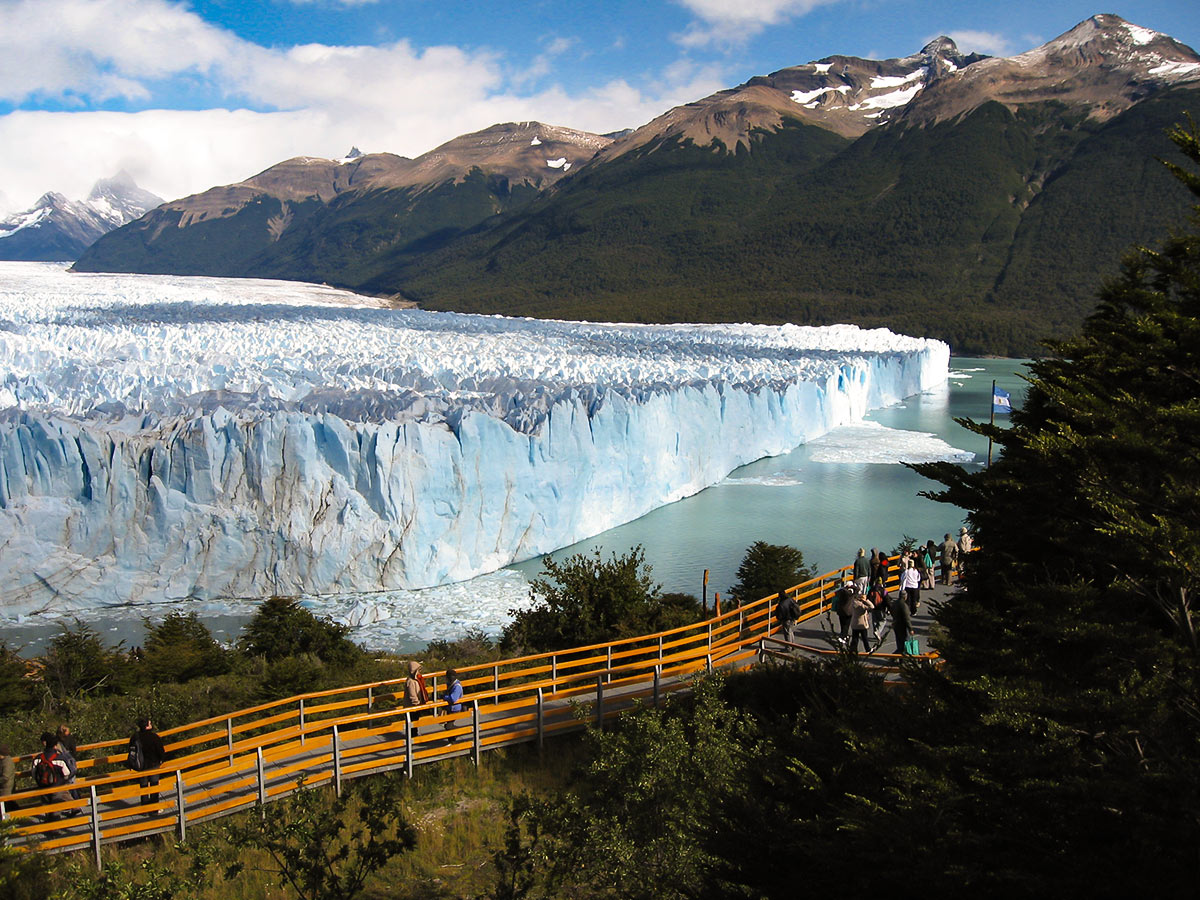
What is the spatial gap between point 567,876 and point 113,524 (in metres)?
10.5

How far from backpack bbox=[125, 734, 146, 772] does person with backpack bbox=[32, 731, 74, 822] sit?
1.00 feet

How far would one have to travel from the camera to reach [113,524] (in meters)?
13.1

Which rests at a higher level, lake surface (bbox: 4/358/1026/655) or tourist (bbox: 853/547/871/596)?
tourist (bbox: 853/547/871/596)

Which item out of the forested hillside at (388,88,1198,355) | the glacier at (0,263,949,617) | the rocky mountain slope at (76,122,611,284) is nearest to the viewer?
the glacier at (0,263,949,617)

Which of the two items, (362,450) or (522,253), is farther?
(522,253)

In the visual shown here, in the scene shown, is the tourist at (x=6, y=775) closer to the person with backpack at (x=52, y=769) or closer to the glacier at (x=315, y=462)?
the person with backpack at (x=52, y=769)

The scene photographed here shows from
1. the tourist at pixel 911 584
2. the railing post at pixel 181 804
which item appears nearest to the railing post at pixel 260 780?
the railing post at pixel 181 804

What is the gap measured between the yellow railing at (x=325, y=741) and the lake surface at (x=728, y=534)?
3.19m

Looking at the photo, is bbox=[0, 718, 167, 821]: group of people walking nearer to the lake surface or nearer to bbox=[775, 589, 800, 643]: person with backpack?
bbox=[775, 589, 800, 643]: person with backpack

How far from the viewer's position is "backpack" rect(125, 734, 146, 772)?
5680 mm

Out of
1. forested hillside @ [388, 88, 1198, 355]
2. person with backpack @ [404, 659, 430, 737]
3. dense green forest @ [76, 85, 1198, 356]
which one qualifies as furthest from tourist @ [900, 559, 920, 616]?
forested hillside @ [388, 88, 1198, 355]

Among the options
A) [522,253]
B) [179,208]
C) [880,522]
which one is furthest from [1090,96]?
[179,208]

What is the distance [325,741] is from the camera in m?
6.48

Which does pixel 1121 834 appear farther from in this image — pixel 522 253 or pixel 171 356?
pixel 522 253
